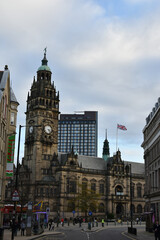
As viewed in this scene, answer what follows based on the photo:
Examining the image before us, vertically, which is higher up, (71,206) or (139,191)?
(139,191)

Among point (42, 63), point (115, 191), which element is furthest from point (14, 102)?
point (115, 191)

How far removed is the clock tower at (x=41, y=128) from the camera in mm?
103062

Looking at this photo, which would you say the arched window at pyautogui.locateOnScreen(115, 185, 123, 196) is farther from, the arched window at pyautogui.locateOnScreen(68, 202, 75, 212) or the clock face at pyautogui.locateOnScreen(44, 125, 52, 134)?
the clock face at pyautogui.locateOnScreen(44, 125, 52, 134)

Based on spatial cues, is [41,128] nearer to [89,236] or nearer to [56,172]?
[56,172]

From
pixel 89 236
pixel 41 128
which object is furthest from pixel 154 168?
pixel 41 128

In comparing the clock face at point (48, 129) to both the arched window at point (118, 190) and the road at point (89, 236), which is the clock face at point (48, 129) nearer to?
the arched window at point (118, 190)

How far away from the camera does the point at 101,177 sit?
385 feet

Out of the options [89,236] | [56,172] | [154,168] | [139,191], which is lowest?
[89,236]

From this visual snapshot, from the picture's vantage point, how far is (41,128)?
348 ft

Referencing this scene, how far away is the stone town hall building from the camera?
3954 inches

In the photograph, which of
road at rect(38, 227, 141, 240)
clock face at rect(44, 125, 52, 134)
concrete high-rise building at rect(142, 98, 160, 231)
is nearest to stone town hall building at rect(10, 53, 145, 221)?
clock face at rect(44, 125, 52, 134)

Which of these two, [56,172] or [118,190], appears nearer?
[56,172]

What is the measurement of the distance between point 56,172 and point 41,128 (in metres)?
15.3

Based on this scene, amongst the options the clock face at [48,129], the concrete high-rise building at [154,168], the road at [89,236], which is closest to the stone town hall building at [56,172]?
the clock face at [48,129]
